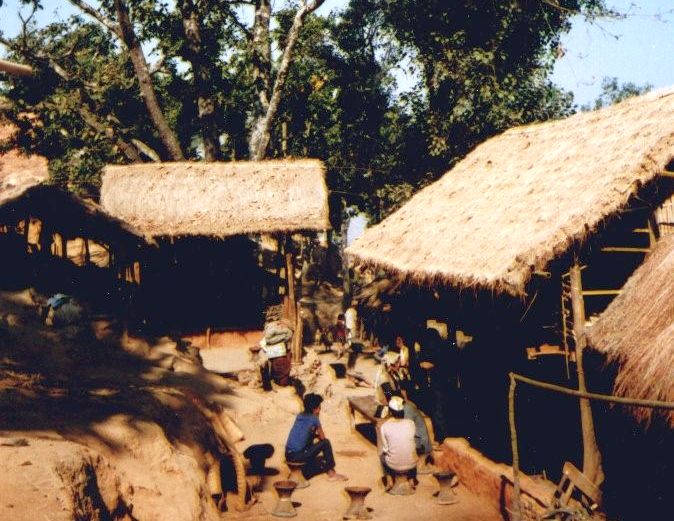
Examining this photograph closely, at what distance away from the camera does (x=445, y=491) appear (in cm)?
831

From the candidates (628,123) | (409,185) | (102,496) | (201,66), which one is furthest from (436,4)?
(102,496)

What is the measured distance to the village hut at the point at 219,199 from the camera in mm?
15438

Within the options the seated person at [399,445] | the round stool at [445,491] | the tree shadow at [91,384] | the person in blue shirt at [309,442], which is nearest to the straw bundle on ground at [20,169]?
the tree shadow at [91,384]

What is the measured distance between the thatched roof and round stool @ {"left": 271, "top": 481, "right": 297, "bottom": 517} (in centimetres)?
825

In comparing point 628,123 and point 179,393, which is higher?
point 628,123

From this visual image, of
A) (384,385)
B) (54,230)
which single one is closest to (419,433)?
(384,385)

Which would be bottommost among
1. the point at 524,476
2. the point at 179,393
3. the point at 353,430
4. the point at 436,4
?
the point at 353,430

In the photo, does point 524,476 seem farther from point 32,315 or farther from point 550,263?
point 32,315

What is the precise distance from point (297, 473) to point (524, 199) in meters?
5.01

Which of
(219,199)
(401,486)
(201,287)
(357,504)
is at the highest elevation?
(219,199)

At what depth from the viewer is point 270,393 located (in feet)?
40.5

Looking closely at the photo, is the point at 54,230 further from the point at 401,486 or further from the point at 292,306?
the point at 401,486

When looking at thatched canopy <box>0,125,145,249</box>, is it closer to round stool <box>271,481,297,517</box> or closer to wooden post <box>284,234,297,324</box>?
wooden post <box>284,234,297,324</box>

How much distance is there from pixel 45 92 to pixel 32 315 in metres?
11.4
